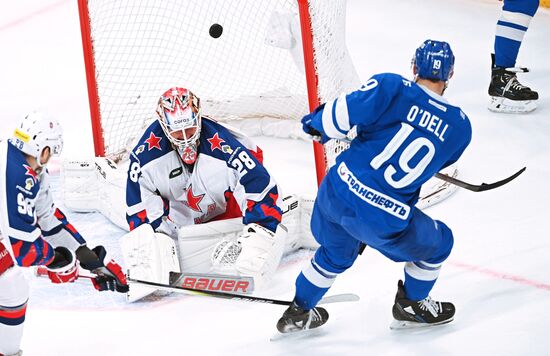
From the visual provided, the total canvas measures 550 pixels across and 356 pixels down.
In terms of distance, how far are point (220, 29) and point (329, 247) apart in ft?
5.91

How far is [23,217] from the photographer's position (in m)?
2.83

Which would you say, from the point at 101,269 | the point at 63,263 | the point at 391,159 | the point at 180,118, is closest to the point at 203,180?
the point at 180,118

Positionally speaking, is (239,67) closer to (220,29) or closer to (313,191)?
(220,29)

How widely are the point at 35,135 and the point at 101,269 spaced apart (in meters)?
0.53

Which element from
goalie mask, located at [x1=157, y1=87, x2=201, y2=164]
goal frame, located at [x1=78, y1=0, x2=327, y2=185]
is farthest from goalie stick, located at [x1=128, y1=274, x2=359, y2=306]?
goal frame, located at [x1=78, y1=0, x2=327, y2=185]

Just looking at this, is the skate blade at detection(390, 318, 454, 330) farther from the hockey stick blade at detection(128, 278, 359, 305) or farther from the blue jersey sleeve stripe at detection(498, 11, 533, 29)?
the blue jersey sleeve stripe at detection(498, 11, 533, 29)

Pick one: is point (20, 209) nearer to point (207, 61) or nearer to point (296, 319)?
point (296, 319)

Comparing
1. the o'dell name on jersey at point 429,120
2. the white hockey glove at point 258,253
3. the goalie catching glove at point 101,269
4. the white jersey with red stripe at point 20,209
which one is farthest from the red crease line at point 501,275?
the white jersey with red stripe at point 20,209

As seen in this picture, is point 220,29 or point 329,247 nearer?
point 329,247

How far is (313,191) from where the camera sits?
14.4 ft

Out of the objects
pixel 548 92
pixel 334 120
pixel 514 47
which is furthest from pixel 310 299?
pixel 548 92

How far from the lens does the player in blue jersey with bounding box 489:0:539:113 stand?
486 centimetres

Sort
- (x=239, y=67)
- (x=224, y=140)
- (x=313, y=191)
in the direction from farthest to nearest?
(x=239, y=67) < (x=313, y=191) < (x=224, y=140)

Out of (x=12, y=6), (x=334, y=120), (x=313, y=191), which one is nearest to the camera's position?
(x=334, y=120)
